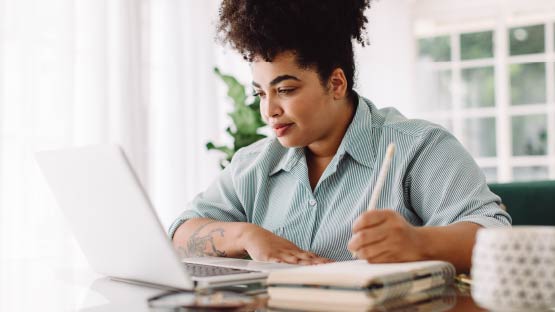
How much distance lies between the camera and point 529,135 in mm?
4961

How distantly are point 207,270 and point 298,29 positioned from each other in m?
0.65

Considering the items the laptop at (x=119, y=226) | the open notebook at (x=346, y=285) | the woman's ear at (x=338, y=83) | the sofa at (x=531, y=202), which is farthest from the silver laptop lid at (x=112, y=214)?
the sofa at (x=531, y=202)

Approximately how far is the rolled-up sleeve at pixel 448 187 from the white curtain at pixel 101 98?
116cm

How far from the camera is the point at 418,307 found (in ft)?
2.88

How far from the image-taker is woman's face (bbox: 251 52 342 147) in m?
1.58

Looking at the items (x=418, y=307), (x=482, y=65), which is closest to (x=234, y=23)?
(x=418, y=307)

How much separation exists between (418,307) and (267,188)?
0.90 meters

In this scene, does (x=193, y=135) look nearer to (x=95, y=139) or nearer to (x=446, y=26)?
(x=95, y=139)

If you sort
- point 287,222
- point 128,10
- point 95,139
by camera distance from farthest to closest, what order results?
point 128,10
point 95,139
point 287,222

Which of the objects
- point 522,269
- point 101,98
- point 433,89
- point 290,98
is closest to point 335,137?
point 290,98

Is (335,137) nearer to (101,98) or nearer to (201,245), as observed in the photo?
(201,245)

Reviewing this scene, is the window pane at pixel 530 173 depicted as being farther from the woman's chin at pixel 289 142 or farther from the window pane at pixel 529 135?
the woman's chin at pixel 289 142

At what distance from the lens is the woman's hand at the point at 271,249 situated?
4.22ft

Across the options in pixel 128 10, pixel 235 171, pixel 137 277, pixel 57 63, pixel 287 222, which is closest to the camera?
pixel 137 277
